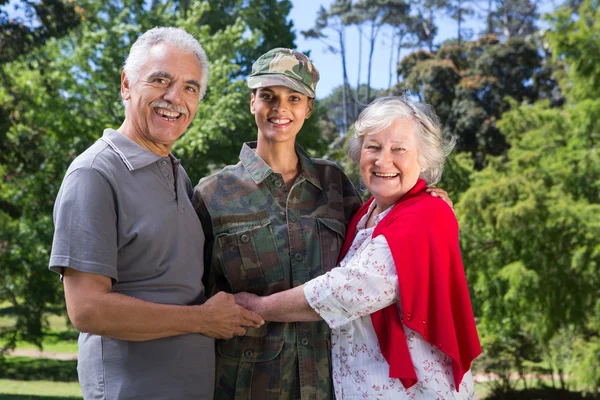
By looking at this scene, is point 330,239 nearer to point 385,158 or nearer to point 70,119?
point 385,158

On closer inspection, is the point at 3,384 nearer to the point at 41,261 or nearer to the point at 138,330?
the point at 41,261

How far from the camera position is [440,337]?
2617 mm

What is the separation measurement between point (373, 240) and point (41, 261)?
1388 centimetres

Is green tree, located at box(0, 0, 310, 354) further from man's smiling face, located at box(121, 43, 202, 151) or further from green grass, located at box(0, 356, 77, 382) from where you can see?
man's smiling face, located at box(121, 43, 202, 151)

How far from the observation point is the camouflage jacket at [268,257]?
3.04 metres

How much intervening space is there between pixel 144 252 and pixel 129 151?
1.27 feet

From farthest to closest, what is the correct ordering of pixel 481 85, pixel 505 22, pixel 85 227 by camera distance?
pixel 505 22 → pixel 481 85 → pixel 85 227

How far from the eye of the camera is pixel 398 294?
2.65 meters

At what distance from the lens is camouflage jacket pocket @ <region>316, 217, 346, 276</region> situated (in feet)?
10.4

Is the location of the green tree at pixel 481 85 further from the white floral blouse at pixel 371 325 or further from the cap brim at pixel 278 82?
the white floral blouse at pixel 371 325

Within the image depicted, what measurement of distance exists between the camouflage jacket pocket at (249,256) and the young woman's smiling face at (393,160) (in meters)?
0.53

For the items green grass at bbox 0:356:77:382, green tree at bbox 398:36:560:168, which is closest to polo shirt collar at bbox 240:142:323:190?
green grass at bbox 0:356:77:382

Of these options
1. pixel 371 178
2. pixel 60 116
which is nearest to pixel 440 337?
pixel 371 178

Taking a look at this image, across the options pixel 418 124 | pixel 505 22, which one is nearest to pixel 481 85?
pixel 505 22
